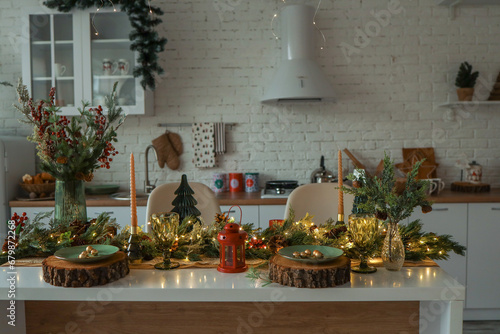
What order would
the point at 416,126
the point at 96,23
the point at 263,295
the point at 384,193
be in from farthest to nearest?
the point at 416,126
the point at 96,23
the point at 384,193
the point at 263,295

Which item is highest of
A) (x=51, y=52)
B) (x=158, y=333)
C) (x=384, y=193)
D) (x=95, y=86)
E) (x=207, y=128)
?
(x=51, y=52)

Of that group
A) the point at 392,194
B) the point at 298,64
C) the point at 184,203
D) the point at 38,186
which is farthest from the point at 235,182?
the point at 392,194

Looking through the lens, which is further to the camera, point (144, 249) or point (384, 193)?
point (144, 249)

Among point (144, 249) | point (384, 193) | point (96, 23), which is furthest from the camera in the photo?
point (96, 23)

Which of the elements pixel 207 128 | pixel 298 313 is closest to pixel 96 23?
pixel 207 128

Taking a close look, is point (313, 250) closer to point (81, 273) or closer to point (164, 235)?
point (164, 235)

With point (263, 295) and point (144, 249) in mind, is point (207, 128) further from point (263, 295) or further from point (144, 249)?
point (263, 295)

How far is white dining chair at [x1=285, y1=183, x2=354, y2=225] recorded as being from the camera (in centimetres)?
242

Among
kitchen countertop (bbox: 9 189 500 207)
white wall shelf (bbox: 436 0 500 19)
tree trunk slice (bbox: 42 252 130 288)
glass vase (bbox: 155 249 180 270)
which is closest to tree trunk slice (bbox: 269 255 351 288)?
glass vase (bbox: 155 249 180 270)

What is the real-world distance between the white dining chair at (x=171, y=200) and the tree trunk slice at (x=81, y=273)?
1.03 m

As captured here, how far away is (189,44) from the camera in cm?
375

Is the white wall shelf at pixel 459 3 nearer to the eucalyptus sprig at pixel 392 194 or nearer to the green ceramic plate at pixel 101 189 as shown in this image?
the eucalyptus sprig at pixel 392 194

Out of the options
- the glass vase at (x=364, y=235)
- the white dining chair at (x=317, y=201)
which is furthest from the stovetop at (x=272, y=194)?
the glass vase at (x=364, y=235)

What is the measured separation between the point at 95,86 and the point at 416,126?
2.54 metres
